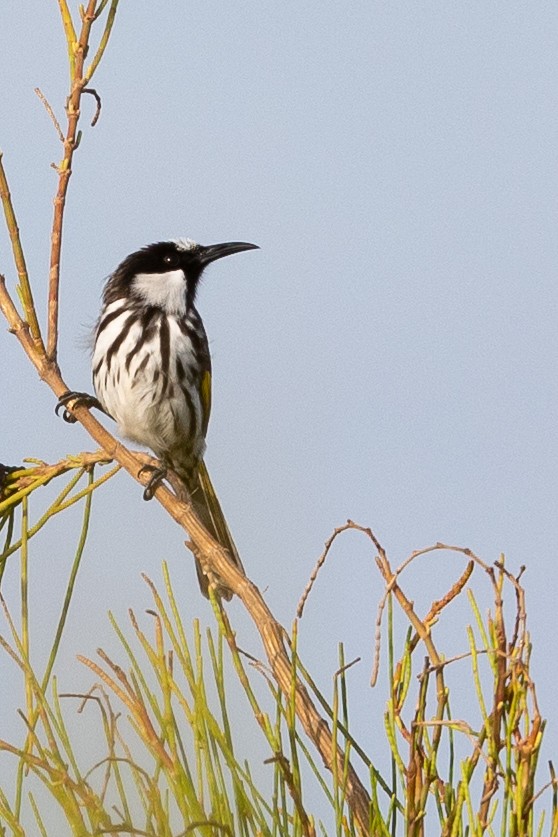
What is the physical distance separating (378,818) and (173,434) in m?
3.32

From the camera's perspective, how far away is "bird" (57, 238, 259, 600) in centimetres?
445

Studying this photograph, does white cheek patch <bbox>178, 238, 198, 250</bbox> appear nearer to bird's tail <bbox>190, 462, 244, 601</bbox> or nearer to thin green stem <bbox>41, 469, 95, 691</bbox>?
bird's tail <bbox>190, 462, 244, 601</bbox>

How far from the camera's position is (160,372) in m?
4.49

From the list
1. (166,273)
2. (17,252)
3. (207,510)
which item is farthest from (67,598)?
(166,273)

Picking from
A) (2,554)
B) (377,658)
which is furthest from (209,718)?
(2,554)

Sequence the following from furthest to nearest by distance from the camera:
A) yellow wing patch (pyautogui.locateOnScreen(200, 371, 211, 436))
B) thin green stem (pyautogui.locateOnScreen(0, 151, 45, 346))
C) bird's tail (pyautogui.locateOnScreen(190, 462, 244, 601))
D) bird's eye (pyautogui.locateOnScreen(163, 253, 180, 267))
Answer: bird's eye (pyautogui.locateOnScreen(163, 253, 180, 267))
yellow wing patch (pyautogui.locateOnScreen(200, 371, 211, 436))
bird's tail (pyautogui.locateOnScreen(190, 462, 244, 601))
thin green stem (pyautogui.locateOnScreen(0, 151, 45, 346))

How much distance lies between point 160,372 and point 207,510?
1.83ft

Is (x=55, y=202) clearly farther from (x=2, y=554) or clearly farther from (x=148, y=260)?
(x=148, y=260)

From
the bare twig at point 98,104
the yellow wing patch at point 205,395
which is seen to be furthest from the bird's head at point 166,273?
the bare twig at point 98,104

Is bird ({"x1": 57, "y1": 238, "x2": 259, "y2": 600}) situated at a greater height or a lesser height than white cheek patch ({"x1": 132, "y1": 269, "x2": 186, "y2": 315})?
lesser

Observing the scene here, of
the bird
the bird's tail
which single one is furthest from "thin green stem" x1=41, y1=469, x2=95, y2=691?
the bird

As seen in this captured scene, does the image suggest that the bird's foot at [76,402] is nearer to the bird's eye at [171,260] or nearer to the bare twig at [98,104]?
the bare twig at [98,104]

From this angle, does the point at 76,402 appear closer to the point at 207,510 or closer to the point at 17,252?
the point at 17,252

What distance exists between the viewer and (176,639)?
1474mm
